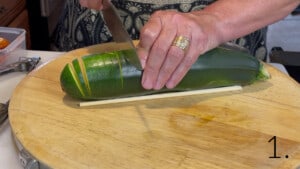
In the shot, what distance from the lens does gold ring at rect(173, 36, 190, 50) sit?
2.56 feet

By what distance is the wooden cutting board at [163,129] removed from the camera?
2.34ft

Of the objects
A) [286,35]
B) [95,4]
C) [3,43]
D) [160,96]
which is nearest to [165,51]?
[160,96]

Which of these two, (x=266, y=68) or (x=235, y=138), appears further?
(x=266, y=68)

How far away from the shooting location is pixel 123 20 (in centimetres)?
104

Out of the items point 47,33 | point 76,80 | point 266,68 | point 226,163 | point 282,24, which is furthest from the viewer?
point 282,24

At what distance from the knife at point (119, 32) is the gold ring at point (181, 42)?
0.24ft

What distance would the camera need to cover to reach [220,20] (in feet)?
2.76

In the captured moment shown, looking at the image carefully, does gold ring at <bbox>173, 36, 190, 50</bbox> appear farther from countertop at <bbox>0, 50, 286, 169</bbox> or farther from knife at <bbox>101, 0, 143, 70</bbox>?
countertop at <bbox>0, 50, 286, 169</bbox>

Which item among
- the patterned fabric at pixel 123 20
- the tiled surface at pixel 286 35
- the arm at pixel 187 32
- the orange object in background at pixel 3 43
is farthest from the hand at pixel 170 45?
the tiled surface at pixel 286 35

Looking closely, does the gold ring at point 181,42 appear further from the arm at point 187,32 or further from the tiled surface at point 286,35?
the tiled surface at point 286,35

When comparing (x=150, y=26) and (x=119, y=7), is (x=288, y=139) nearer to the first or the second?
(x=150, y=26)

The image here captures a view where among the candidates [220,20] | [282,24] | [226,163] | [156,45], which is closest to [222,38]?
[220,20]

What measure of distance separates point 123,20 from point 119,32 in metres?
Answer: 0.16

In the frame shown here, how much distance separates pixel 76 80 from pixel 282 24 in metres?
2.24
